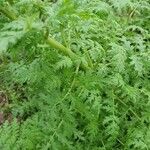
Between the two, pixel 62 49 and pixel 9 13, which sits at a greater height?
pixel 9 13

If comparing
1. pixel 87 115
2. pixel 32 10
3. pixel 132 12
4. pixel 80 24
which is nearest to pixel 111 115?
pixel 87 115

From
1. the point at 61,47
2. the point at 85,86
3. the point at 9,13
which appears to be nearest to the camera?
the point at 9,13

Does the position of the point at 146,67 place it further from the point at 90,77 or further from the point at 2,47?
the point at 2,47

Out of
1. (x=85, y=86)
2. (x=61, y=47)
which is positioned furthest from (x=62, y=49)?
(x=85, y=86)

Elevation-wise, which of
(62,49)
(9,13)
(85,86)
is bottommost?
(85,86)

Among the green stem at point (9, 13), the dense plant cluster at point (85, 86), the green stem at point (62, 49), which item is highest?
the green stem at point (9, 13)

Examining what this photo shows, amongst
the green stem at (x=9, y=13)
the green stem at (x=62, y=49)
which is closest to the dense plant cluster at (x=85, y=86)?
the green stem at (x=62, y=49)

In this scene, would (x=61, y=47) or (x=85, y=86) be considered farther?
(x=85, y=86)

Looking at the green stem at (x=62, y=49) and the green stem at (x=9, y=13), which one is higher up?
the green stem at (x=9, y=13)

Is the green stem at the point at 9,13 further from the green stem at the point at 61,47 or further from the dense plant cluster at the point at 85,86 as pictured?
the green stem at the point at 61,47

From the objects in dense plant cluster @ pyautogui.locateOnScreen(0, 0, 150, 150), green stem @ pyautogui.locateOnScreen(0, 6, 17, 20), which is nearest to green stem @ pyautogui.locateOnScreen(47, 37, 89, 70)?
dense plant cluster @ pyautogui.locateOnScreen(0, 0, 150, 150)

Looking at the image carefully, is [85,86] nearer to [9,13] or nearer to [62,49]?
[62,49]
